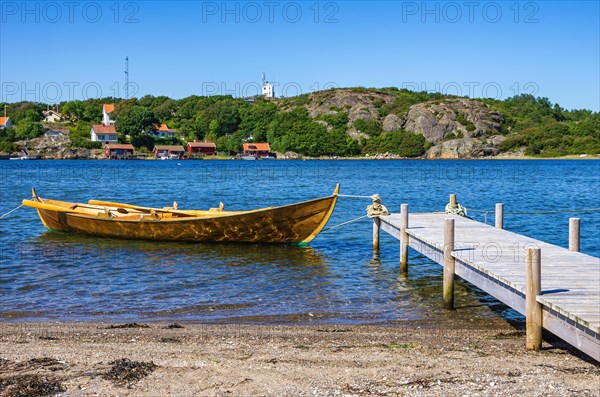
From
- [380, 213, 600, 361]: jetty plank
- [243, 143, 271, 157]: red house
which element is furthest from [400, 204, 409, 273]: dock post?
[243, 143, 271, 157]: red house

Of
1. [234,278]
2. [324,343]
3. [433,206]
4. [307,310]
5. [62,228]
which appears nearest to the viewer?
[324,343]

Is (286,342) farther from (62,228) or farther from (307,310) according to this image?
(62,228)

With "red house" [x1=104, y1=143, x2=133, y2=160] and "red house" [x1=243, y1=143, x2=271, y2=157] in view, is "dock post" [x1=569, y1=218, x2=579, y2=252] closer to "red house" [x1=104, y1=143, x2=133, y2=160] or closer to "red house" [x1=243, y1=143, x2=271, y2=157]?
"red house" [x1=104, y1=143, x2=133, y2=160]

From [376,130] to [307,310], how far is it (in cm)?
18061

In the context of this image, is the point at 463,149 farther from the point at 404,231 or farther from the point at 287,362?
the point at 287,362

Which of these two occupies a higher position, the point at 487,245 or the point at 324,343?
the point at 487,245

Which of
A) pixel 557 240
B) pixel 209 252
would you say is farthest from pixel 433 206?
pixel 209 252

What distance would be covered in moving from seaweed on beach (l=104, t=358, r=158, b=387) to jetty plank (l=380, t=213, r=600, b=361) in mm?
5485

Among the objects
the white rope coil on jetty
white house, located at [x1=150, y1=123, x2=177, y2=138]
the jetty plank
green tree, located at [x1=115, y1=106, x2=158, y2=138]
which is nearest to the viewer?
the jetty plank

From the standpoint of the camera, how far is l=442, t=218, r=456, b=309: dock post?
1288 cm

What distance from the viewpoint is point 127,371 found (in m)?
8.46

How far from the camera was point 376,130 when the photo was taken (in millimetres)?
191375

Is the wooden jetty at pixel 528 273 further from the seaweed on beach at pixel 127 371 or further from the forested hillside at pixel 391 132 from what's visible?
the forested hillside at pixel 391 132

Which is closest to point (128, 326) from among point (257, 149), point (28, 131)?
point (257, 149)
